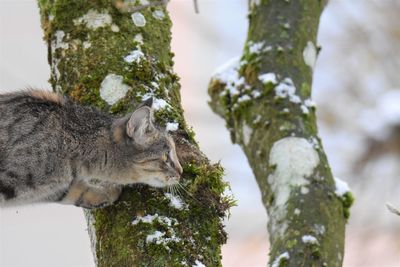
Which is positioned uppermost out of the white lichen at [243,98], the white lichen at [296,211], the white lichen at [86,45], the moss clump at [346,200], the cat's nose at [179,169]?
the white lichen at [243,98]

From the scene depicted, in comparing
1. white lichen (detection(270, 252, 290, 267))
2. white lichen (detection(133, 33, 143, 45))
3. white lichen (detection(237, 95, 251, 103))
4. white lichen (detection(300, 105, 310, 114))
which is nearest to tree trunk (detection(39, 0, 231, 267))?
white lichen (detection(133, 33, 143, 45))

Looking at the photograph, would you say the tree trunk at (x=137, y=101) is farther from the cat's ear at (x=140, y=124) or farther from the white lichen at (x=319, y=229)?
the white lichen at (x=319, y=229)

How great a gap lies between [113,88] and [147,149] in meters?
0.57

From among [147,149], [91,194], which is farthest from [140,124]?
[91,194]

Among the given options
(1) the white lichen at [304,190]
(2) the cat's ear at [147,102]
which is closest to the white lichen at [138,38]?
(2) the cat's ear at [147,102]

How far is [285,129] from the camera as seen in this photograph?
451cm

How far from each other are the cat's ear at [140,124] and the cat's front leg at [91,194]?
0.34 m

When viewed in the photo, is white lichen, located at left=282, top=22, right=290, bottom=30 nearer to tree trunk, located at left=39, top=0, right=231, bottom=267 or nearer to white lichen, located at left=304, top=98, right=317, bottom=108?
white lichen, located at left=304, top=98, right=317, bottom=108

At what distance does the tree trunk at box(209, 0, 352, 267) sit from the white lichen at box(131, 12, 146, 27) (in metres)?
0.75

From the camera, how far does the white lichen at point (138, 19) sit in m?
4.44

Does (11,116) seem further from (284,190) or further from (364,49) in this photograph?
(364,49)

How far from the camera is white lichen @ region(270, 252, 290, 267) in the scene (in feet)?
13.1

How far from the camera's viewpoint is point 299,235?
407 cm

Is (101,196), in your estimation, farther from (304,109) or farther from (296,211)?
(304,109)
